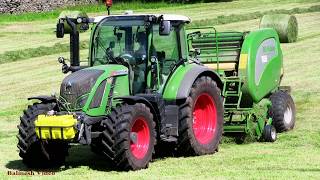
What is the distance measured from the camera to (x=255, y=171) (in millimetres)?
8398

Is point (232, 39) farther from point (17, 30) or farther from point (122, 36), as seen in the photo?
point (17, 30)

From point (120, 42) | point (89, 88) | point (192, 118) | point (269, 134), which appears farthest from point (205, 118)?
point (89, 88)

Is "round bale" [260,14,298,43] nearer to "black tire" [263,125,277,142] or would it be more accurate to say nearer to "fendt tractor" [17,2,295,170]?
"fendt tractor" [17,2,295,170]

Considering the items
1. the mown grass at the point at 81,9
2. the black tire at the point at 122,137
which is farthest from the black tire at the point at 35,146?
the mown grass at the point at 81,9

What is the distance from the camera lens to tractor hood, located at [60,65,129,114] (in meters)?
8.69

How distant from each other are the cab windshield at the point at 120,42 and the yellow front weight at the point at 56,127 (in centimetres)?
127

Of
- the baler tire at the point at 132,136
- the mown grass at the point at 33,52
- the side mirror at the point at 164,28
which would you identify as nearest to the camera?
the baler tire at the point at 132,136

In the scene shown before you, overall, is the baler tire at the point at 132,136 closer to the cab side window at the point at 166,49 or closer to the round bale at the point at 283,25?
the cab side window at the point at 166,49

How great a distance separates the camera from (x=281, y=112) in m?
11.8

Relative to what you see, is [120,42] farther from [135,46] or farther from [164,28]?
[164,28]

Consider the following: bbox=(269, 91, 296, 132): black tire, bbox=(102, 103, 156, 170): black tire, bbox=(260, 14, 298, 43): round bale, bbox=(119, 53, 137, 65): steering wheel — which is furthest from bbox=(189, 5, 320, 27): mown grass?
bbox=(102, 103, 156, 170): black tire

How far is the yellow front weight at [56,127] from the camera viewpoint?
827 cm

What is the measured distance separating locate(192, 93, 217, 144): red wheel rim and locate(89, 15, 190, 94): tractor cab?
79 cm

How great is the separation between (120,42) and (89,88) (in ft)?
3.05
